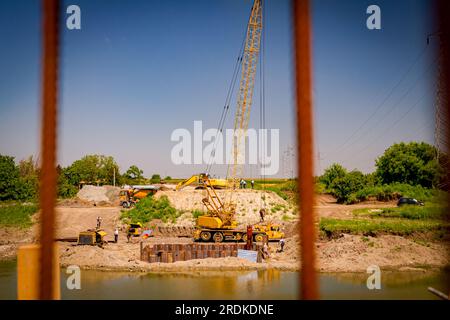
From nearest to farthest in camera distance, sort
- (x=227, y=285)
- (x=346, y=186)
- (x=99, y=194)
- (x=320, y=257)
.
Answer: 1. (x=227, y=285)
2. (x=320, y=257)
3. (x=99, y=194)
4. (x=346, y=186)

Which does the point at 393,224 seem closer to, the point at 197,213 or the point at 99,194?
the point at 197,213

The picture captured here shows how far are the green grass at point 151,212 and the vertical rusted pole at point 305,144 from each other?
34.1 metres

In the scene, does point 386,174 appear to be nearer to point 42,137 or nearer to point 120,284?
point 120,284

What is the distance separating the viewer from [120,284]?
17062 millimetres

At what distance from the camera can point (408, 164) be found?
50.2 meters

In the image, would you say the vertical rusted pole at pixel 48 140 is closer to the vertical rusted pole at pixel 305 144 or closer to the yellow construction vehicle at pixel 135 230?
the vertical rusted pole at pixel 305 144

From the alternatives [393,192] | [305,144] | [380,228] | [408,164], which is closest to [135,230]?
[380,228]

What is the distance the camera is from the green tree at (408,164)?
48.1m

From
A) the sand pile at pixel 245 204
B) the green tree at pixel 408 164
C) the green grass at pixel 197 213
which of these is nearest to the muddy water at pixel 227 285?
the sand pile at pixel 245 204

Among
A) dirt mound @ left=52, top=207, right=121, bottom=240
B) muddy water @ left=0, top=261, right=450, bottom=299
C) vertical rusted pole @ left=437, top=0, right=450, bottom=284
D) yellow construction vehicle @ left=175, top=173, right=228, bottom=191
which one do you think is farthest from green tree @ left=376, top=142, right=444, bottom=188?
vertical rusted pole @ left=437, top=0, right=450, bottom=284

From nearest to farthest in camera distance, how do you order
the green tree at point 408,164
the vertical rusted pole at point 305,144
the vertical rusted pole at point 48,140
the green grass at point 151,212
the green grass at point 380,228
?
the vertical rusted pole at point 305,144
the vertical rusted pole at point 48,140
the green grass at point 380,228
the green grass at point 151,212
the green tree at point 408,164

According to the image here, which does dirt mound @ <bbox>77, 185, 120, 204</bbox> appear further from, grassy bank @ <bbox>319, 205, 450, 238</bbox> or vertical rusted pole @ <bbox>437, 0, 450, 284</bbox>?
vertical rusted pole @ <bbox>437, 0, 450, 284</bbox>

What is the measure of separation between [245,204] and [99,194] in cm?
2205
